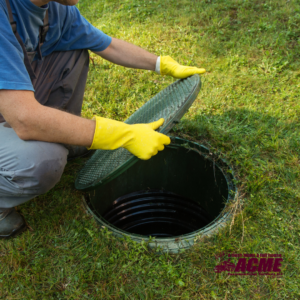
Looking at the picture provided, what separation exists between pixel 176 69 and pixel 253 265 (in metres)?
1.54

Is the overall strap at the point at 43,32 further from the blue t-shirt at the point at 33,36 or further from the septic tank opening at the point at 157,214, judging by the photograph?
the septic tank opening at the point at 157,214

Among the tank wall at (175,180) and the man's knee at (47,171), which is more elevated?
the man's knee at (47,171)

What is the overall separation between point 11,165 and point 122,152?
72 cm

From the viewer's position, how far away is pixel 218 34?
12.0ft

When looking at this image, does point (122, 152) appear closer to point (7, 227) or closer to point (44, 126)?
point (44, 126)

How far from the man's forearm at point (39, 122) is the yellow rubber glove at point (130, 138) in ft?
0.21

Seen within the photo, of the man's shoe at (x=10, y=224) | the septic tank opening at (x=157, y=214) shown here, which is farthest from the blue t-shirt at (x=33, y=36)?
the septic tank opening at (x=157, y=214)

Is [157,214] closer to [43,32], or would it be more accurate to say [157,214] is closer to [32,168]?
[32,168]

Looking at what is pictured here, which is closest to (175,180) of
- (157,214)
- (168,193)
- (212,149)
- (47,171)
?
(168,193)

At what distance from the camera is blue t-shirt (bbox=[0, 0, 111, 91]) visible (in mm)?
1349

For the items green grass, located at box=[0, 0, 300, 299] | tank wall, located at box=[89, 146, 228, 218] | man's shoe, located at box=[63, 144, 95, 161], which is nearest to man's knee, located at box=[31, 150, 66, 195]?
green grass, located at box=[0, 0, 300, 299]

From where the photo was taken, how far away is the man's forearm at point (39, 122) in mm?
1396

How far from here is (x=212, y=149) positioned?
2.37 m

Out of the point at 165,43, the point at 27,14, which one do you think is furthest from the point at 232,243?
the point at 165,43
